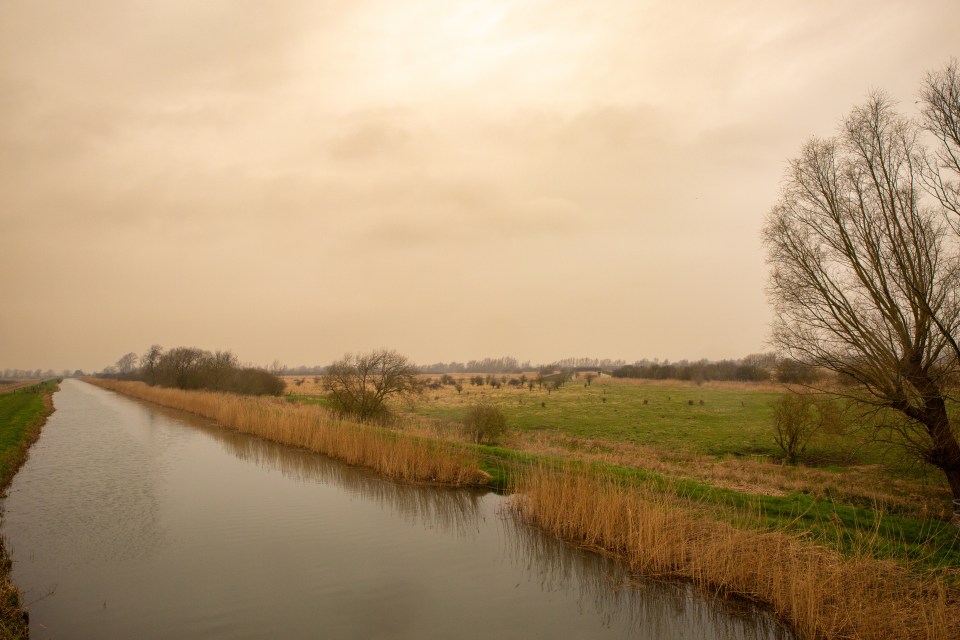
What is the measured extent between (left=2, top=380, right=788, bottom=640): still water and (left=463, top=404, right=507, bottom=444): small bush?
8.65m

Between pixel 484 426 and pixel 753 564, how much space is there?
16.7 metres

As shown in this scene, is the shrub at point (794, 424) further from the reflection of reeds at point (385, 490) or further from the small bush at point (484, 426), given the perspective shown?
the reflection of reeds at point (385, 490)

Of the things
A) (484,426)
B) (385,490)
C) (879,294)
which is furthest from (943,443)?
(484,426)

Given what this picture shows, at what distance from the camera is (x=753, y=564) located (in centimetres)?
785

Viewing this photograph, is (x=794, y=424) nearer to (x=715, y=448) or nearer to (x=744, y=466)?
(x=715, y=448)

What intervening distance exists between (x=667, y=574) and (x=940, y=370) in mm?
8742

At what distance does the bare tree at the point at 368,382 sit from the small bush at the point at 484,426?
12.6 feet

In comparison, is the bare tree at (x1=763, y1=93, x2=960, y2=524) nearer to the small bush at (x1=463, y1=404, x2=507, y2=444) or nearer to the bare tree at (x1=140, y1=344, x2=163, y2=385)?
the small bush at (x1=463, y1=404, x2=507, y2=444)

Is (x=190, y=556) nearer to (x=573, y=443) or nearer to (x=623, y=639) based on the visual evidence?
(x=623, y=639)

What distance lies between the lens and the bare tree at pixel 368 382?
1049 inches

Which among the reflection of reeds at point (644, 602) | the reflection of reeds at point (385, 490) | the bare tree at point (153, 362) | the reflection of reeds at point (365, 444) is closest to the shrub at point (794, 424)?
the reflection of reeds at point (365, 444)

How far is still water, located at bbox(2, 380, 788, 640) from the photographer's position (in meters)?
6.86

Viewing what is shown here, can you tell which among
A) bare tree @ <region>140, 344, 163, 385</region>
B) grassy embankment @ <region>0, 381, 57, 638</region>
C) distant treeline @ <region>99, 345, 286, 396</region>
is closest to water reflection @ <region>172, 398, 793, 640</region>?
grassy embankment @ <region>0, 381, 57, 638</region>

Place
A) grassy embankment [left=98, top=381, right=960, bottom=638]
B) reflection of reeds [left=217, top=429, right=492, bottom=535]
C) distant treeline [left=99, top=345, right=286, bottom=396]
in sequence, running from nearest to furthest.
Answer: grassy embankment [left=98, top=381, right=960, bottom=638], reflection of reeds [left=217, top=429, right=492, bottom=535], distant treeline [left=99, top=345, right=286, bottom=396]
